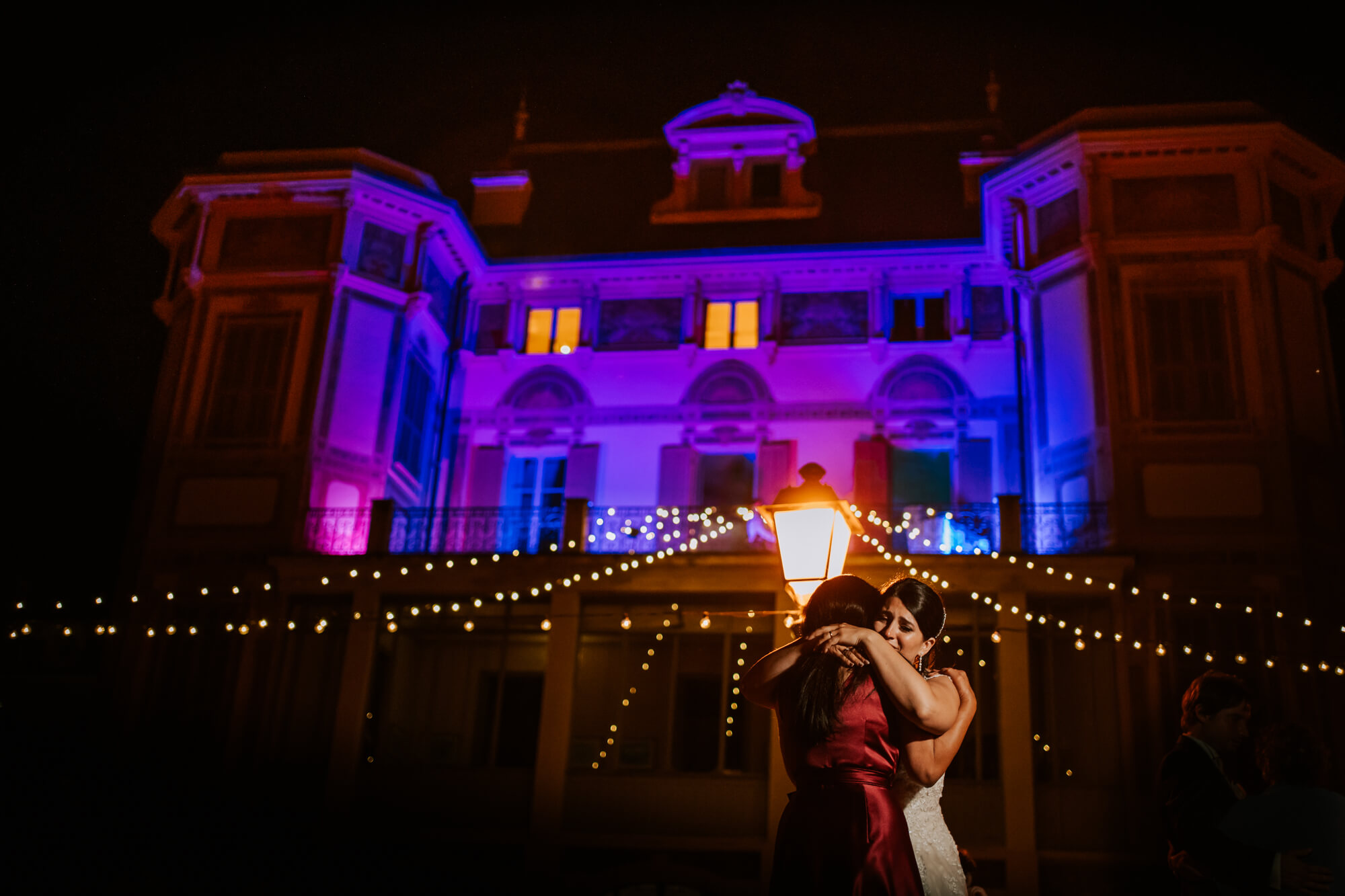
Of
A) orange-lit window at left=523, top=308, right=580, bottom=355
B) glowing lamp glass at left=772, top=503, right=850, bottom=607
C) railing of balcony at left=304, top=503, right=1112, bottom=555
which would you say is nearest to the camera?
glowing lamp glass at left=772, top=503, right=850, bottom=607

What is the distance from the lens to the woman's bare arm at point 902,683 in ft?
9.82

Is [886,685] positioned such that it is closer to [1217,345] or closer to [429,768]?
[429,768]

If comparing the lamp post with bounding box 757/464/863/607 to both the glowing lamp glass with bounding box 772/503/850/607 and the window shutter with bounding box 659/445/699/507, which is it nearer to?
the glowing lamp glass with bounding box 772/503/850/607

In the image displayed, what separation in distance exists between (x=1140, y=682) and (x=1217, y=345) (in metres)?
4.05

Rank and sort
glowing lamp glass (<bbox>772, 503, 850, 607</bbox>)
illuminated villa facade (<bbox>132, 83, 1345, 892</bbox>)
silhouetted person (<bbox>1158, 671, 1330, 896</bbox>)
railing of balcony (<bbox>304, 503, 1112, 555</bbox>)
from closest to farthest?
silhouetted person (<bbox>1158, 671, 1330, 896</bbox>) → glowing lamp glass (<bbox>772, 503, 850, 607</bbox>) → illuminated villa facade (<bbox>132, 83, 1345, 892</bbox>) → railing of balcony (<bbox>304, 503, 1112, 555</bbox>)

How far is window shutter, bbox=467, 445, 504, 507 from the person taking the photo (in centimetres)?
1516

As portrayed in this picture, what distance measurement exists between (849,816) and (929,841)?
559 mm

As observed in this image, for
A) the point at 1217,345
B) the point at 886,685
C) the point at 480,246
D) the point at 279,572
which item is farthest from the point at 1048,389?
the point at 886,685

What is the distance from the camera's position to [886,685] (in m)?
3.01

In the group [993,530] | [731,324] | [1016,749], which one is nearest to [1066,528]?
[993,530]

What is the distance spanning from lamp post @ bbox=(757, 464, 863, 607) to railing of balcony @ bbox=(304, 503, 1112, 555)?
6916mm

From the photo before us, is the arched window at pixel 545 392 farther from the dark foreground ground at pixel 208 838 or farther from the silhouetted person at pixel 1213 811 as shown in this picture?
the silhouetted person at pixel 1213 811

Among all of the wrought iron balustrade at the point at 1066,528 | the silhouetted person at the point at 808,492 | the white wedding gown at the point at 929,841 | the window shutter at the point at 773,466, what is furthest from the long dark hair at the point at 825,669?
the window shutter at the point at 773,466

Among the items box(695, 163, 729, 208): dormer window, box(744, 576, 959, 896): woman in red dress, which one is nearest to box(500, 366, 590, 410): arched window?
box(695, 163, 729, 208): dormer window
